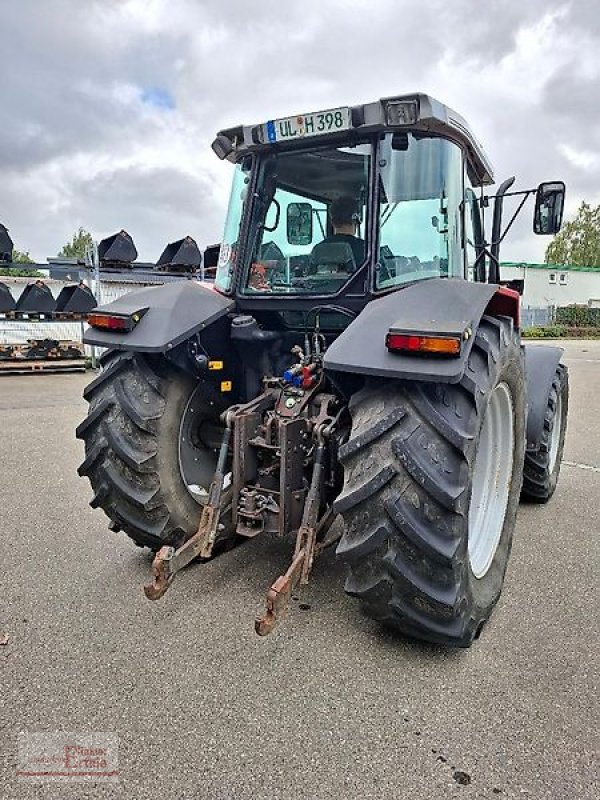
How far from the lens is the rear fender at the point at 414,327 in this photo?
7.11 feet

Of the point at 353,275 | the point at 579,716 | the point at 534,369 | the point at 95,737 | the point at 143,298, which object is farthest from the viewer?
the point at 534,369

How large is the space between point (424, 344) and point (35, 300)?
11989mm

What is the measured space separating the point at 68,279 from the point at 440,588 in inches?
582

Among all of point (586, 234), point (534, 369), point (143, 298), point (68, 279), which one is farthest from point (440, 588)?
point (586, 234)

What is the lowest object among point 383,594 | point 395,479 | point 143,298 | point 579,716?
point 579,716

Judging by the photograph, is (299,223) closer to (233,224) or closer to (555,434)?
(233,224)

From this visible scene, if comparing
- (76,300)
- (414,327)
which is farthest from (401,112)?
(76,300)

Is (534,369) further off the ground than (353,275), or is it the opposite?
(353,275)

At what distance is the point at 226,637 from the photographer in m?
2.54

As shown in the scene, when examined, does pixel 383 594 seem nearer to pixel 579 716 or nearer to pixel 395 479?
pixel 395 479

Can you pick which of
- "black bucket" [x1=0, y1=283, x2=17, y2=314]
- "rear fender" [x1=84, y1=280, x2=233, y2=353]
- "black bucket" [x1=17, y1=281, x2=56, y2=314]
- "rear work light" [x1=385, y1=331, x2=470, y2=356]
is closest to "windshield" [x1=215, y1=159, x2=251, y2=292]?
"rear fender" [x1=84, y1=280, x2=233, y2=353]

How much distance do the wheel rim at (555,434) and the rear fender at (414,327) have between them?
2277 millimetres

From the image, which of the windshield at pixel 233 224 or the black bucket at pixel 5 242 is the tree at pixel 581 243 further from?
the windshield at pixel 233 224

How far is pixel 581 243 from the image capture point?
44750 millimetres
